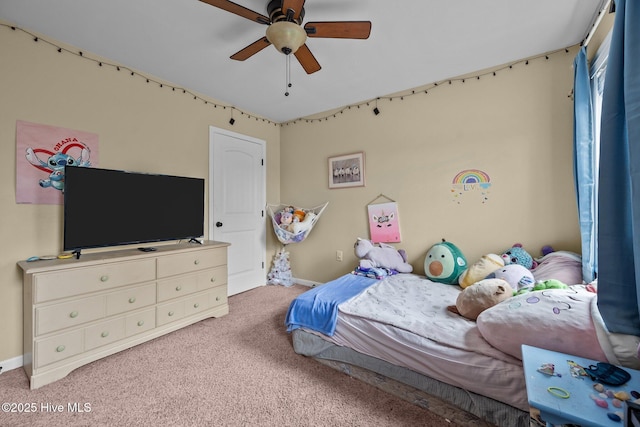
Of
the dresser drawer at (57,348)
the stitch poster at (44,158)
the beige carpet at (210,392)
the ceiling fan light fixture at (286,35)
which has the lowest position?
the beige carpet at (210,392)

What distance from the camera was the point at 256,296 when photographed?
10.5 ft

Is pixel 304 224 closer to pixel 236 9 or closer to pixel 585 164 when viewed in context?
pixel 236 9

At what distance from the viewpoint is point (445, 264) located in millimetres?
2316

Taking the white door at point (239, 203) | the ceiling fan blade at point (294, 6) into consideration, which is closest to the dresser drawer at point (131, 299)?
the white door at point (239, 203)

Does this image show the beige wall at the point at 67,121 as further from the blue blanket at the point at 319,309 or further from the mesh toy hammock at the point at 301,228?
the blue blanket at the point at 319,309

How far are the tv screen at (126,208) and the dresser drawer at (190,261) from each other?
225 millimetres

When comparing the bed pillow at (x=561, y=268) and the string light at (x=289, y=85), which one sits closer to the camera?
the bed pillow at (x=561, y=268)

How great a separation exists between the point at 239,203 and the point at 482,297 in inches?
108

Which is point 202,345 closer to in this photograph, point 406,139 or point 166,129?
point 166,129

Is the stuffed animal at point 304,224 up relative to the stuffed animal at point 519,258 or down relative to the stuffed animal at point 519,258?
up

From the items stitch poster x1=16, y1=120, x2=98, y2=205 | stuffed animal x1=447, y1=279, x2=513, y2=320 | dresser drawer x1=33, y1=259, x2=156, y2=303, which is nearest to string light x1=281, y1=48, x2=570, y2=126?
stuffed animal x1=447, y1=279, x2=513, y2=320

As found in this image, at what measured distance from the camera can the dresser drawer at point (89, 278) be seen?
5.35 feet

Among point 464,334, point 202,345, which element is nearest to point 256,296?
point 202,345

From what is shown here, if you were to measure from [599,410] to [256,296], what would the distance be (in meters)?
2.96
